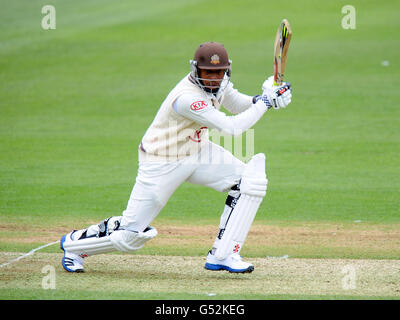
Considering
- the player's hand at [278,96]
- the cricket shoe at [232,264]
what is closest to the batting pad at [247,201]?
the cricket shoe at [232,264]

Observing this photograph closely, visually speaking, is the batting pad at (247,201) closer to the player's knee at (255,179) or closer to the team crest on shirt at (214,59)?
the player's knee at (255,179)

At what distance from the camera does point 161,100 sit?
15.8 m

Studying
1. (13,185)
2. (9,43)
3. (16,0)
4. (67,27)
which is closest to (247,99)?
(13,185)

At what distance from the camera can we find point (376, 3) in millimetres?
24016

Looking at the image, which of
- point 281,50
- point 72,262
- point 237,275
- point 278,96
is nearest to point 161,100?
point 281,50

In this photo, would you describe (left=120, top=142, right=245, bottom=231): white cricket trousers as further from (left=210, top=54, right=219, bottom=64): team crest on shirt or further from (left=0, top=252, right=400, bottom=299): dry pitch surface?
(left=210, top=54, right=219, bottom=64): team crest on shirt

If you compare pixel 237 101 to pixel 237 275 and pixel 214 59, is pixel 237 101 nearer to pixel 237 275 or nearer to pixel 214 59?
pixel 214 59

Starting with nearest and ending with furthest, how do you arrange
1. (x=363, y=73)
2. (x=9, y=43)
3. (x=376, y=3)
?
(x=363, y=73) < (x=9, y=43) < (x=376, y=3)

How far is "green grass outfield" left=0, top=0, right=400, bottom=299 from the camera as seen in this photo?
8719 mm

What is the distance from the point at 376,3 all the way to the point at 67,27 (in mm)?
10272

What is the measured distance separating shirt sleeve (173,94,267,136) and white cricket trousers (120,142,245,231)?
394 mm

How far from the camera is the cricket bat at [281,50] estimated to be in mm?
6129

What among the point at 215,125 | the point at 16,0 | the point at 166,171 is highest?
the point at 16,0
